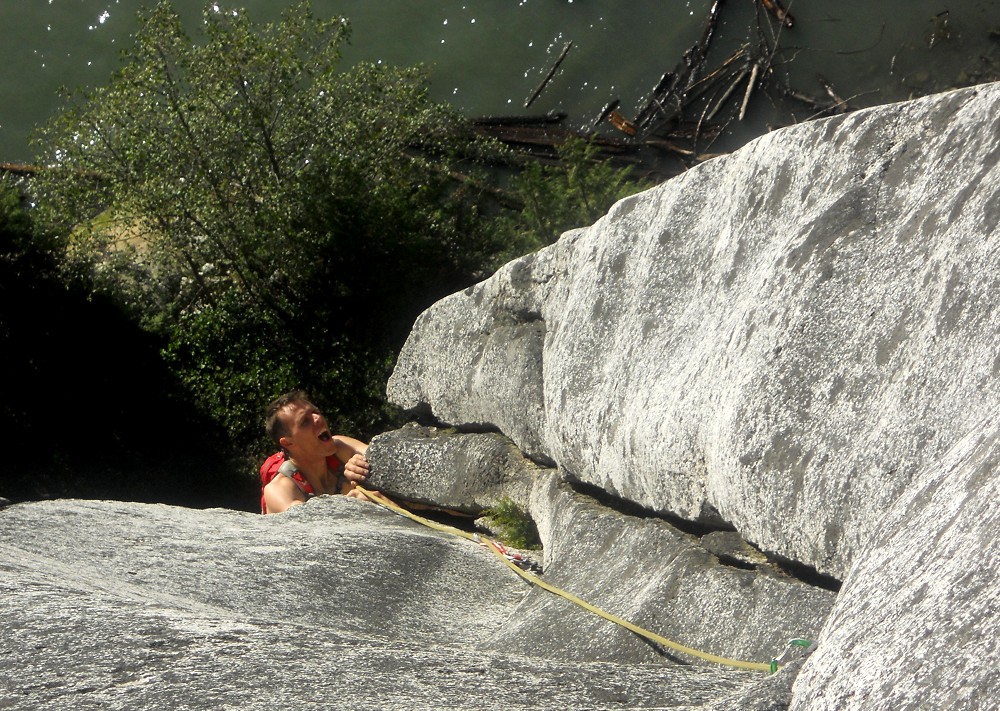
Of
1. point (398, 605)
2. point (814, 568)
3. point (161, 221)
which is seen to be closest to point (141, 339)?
point (161, 221)

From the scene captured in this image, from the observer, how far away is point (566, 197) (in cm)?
891

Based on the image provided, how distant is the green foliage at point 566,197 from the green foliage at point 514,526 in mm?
4539

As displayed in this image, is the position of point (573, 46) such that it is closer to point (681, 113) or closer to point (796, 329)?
point (681, 113)

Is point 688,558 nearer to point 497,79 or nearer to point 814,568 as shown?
point 814,568

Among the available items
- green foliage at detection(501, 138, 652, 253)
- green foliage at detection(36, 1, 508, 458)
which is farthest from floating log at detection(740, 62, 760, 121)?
green foliage at detection(36, 1, 508, 458)

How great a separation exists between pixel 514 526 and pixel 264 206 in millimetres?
5326

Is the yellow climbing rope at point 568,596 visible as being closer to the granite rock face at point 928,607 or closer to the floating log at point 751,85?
the granite rock face at point 928,607

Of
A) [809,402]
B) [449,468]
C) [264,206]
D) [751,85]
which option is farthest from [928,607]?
[751,85]

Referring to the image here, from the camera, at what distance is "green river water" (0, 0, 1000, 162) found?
9.95 metres

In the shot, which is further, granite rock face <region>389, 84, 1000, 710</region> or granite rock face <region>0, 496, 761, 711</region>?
granite rock face <region>0, 496, 761, 711</region>

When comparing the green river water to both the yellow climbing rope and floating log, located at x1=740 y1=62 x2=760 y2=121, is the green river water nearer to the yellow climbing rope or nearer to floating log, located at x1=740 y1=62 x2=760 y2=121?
floating log, located at x1=740 y1=62 x2=760 y2=121

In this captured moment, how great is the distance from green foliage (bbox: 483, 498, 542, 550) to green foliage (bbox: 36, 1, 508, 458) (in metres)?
4.41

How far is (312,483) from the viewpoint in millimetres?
5301

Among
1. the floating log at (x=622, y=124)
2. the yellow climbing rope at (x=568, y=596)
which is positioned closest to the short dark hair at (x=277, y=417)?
the yellow climbing rope at (x=568, y=596)
